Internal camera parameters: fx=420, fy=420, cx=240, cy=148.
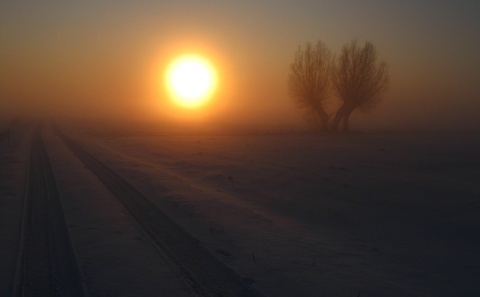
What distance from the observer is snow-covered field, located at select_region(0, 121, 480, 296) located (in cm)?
755

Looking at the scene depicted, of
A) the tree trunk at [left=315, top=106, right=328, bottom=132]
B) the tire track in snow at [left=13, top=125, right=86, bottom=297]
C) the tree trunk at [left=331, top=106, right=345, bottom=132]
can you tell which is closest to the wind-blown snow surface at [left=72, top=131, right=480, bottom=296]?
the tire track in snow at [left=13, top=125, right=86, bottom=297]

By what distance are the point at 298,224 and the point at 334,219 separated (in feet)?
4.34

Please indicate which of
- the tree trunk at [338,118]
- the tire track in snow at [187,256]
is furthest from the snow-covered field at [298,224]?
the tree trunk at [338,118]

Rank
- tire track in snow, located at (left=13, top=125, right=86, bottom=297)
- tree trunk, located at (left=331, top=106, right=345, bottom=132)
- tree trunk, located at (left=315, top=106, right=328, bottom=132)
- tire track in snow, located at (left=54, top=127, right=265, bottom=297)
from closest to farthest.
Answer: tire track in snow, located at (left=13, top=125, right=86, bottom=297), tire track in snow, located at (left=54, top=127, right=265, bottom=297), tree trunk, located at (left=331, top=106, right=345, bottom=132), tree trunk, located at (left=315, top=106, right=328, bottom=132)

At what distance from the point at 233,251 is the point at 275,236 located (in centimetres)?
166

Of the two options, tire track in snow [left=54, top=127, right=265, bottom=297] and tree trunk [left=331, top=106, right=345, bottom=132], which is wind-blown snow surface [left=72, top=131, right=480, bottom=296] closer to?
tire track in snow [left=54, top=127, right=265, bottom=297]

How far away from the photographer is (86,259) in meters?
8.12

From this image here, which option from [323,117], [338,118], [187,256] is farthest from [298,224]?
[338,118]

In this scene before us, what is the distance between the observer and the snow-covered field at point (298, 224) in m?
7.55

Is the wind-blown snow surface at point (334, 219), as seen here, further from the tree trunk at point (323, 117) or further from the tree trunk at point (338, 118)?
the tree trunk at point (323, 117)

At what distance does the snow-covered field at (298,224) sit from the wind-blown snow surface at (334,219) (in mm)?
35

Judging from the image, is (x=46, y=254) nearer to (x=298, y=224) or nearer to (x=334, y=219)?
(x=298, y=224)

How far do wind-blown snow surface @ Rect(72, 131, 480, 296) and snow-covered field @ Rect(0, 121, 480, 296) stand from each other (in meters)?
0.03

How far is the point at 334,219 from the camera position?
41.7 ft
